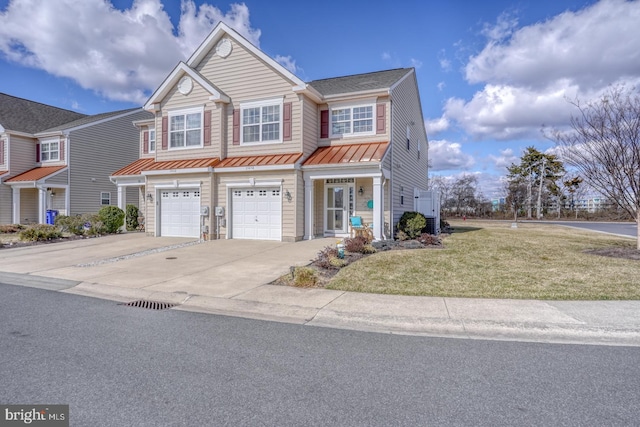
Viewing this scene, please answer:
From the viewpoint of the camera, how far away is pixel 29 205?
2580 cm

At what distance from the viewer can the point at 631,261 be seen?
990 cm

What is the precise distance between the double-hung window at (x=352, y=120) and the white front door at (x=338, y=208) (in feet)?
8.01

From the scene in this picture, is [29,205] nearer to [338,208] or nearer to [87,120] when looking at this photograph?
[87,120]

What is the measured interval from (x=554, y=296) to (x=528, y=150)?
136 ft

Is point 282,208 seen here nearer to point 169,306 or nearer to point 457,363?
point 169,306

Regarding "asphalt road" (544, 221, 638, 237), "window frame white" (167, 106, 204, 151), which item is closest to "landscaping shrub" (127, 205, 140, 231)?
"window frame white" (167, 106, 204, 151)

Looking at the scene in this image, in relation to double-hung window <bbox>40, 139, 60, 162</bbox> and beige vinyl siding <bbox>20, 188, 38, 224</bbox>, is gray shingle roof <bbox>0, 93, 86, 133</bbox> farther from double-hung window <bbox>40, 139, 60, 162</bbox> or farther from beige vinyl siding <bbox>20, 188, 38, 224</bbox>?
beige vinyl siding <bbox>20, 188, 38, 224</bbox>

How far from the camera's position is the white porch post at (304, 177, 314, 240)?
48.2 feet

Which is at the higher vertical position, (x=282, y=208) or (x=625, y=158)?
(x=625, y=158)

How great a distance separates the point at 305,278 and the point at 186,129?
480 inches

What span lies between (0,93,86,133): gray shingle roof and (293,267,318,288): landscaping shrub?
89.3 ft

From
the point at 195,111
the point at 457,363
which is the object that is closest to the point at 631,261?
the point at 457,363

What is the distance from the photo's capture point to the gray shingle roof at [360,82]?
1567 cm

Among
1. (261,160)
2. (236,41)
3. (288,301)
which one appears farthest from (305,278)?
(236,41)
